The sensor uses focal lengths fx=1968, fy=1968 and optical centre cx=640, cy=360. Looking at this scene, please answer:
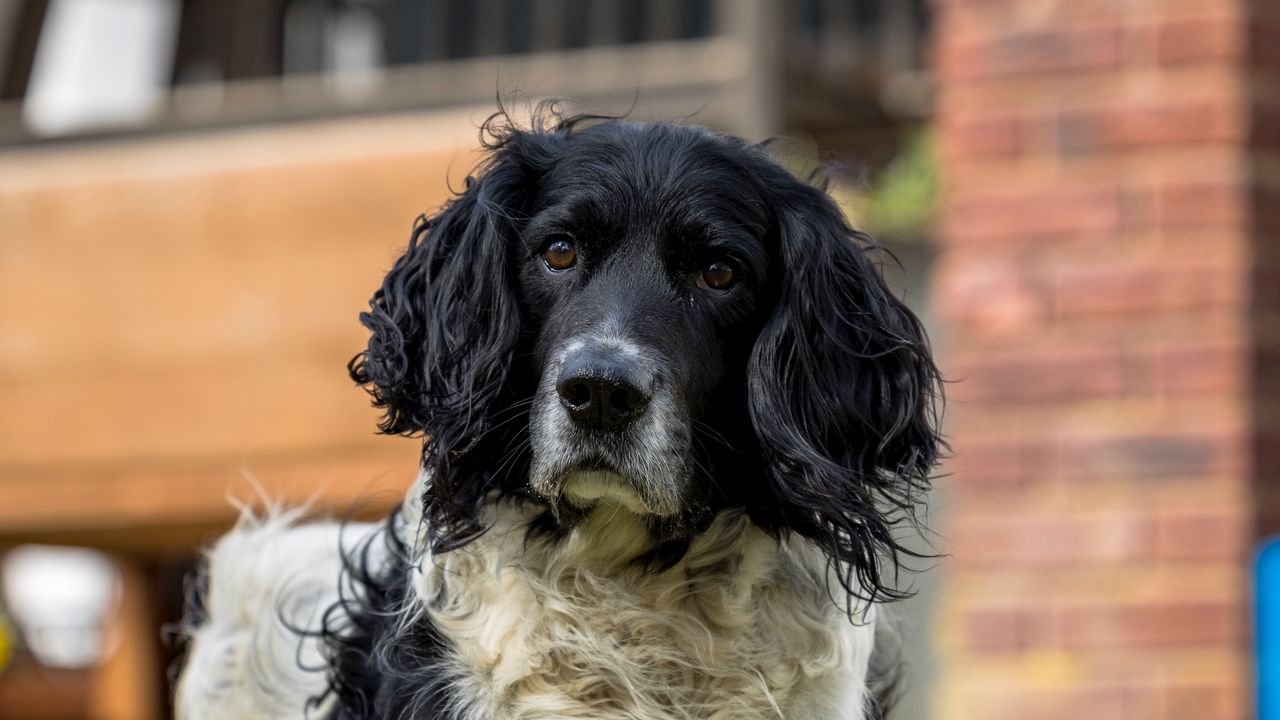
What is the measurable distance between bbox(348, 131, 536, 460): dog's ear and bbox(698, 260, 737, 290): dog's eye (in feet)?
1.18

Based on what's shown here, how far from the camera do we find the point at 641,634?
3584 millimetres

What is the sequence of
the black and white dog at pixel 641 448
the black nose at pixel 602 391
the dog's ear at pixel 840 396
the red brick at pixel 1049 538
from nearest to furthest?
the black nose at pixel 602 391 → the black and white dog at pixel 641 448 → the dog's ear at pixel 840 396 → the red brick at pixel 1049 538

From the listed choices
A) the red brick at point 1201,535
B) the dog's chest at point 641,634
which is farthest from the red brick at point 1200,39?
the dog's chest at point 641,634

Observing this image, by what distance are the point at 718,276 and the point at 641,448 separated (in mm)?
425

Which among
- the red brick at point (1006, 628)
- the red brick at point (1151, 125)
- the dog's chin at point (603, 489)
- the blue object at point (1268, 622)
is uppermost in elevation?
the red brick at point (1151, 125)

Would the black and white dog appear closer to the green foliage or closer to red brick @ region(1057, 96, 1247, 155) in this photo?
red brick @ region(1057, 96, 1247, 155)

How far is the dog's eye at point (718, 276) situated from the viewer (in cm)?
355

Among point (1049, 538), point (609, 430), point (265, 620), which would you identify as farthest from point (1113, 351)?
point (609, 430)

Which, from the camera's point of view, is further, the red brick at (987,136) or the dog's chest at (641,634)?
the red brick at (987,136)

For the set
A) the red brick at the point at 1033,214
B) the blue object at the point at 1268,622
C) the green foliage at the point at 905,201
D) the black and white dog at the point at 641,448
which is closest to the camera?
the black and white dog at the point at 641,448

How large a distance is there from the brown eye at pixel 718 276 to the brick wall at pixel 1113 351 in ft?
8.06

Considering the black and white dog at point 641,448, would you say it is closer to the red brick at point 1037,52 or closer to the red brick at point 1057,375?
the red brick at point 1057,375

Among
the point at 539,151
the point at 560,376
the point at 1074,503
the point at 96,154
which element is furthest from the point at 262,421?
the point at 560,376

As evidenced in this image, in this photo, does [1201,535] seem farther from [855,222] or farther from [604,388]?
[604,388]
